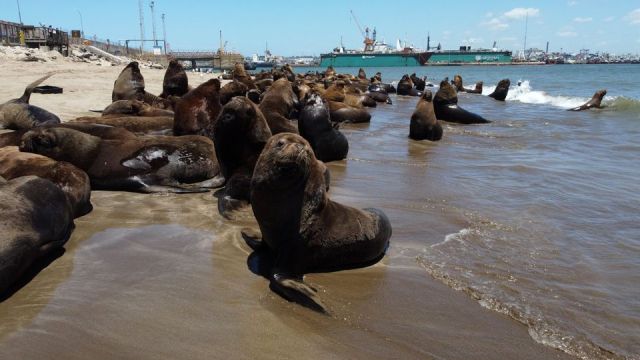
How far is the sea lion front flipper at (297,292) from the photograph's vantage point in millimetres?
3205

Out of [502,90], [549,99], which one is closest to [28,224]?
[502,90]

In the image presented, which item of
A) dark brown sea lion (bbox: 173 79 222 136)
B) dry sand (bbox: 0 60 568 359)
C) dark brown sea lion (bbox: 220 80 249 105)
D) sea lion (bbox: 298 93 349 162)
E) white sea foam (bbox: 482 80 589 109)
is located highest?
dark brown sea lion (bbox: 220 80 249 105)

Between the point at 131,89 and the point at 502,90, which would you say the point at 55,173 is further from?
the point at 502,90

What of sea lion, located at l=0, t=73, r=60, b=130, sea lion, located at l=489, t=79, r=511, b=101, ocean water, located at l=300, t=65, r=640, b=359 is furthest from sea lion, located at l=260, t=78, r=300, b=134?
sea lion, located at l=489, t=79, r=511, b=101

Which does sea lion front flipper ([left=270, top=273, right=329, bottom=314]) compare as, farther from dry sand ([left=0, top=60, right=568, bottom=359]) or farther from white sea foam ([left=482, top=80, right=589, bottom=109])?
white sea foam ([left=482, top=80, right=589, bottom=109])

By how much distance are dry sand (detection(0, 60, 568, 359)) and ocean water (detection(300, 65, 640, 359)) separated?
0.95ft

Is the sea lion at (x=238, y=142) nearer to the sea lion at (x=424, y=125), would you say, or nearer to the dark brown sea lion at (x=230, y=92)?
the dark brown sea lion at (x=230, y=92)

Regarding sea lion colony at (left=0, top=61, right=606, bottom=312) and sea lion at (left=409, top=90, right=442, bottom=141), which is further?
sea lion at (left=409, top=90, right=442, bottom=141)

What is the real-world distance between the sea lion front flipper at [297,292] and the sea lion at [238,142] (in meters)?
1.80

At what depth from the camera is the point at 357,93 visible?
19453 mm

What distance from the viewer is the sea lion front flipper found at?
3.21m

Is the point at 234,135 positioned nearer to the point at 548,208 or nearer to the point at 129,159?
the point at 129,159

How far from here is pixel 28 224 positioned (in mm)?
3459

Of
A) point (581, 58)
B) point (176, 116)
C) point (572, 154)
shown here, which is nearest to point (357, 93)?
point (572, 154)
